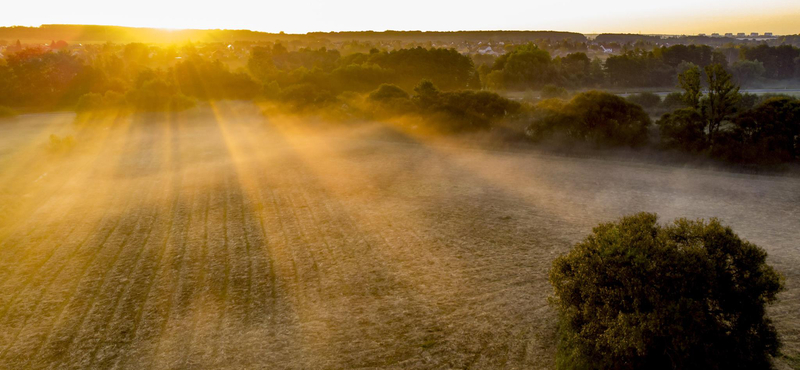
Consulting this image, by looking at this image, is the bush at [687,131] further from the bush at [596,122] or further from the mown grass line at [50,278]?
the mown grass line at [50,278]

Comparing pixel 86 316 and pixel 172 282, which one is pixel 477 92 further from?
pixel 86 316

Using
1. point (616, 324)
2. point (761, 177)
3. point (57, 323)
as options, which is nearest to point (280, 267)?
point (57, 323)

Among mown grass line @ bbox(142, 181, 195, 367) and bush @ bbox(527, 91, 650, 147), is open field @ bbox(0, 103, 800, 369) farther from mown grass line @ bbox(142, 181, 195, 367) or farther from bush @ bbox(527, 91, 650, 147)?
bush @ bbox(527, 91, 650, 147)

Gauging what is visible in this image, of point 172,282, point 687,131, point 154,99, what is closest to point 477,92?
point 687,131

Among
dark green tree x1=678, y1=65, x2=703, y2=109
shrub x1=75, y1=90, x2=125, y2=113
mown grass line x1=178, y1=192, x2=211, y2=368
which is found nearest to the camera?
mown grass line x1=178, y1=192, x2=211, y2=368

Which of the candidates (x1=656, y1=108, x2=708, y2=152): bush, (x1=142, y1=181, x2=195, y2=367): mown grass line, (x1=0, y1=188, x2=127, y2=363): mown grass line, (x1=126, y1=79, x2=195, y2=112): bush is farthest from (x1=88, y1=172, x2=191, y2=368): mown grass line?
(x1=126, y1=79, x2=195, y2=112): bush

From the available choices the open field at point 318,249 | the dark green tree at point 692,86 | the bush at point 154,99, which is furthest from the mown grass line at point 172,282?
the bush at point 154,99
